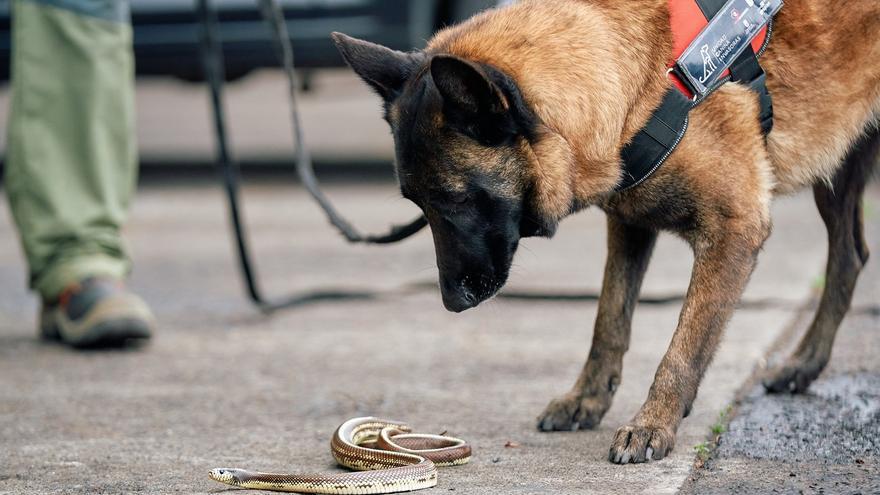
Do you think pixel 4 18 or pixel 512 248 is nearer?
pixel 512 248

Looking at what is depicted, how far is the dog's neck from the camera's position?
288 cm

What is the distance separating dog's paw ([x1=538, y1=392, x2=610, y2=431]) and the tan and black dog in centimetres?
2

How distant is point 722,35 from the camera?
9.84ft

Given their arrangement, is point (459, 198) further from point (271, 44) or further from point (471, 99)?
point (271, 44)

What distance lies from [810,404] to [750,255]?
24.4 inches

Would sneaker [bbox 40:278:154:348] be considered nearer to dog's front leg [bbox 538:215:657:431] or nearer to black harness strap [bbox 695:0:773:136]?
dog's front leg [bbox 538:215:657:431]

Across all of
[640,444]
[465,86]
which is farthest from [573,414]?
[465,86]

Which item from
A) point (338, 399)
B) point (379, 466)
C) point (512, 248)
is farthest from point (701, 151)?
point (338, 399)

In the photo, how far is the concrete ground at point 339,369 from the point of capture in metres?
3.02

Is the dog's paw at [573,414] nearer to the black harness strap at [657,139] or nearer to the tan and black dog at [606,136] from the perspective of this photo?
the tan and black dog at [606,136]

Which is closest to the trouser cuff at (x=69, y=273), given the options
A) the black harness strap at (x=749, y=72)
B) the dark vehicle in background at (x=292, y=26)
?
the black harness strap at (x=749, y=72)

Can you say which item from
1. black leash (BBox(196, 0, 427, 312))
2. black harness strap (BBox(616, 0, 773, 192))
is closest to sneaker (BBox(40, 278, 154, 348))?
black leash (BBox(196, 0, 427, 312))

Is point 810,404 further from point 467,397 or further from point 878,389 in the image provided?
point 467,397

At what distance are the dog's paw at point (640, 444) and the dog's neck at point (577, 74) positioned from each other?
1.80ft
